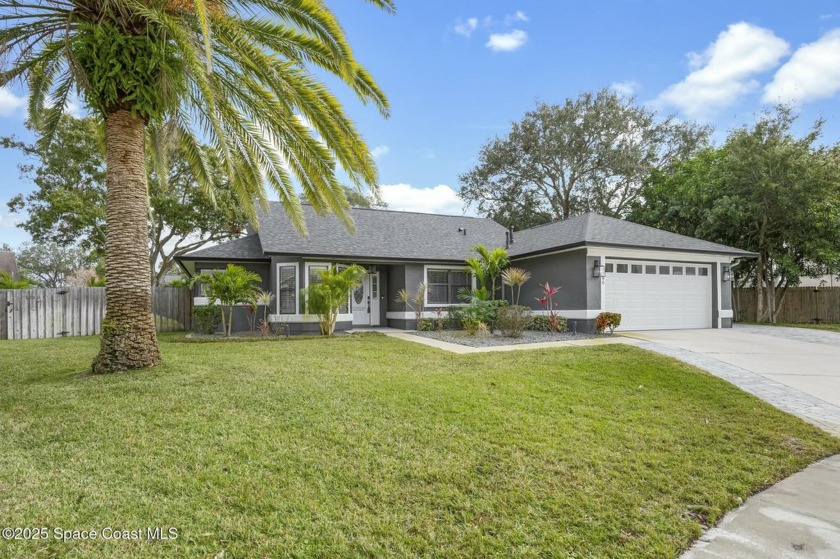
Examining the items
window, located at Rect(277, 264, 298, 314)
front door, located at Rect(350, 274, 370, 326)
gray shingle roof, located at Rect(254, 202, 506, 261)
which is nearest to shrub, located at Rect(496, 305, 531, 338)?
gray shingle roof, located at Rect(254, 202, 506, 261)

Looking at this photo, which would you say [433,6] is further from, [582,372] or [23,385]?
[23,385]

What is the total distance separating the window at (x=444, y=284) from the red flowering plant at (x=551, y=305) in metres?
3.34

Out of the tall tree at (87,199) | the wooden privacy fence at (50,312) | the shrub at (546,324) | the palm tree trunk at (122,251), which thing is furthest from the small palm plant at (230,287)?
the shrub at (546,324)

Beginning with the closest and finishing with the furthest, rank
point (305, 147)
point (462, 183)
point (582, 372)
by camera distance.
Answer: point (582, 372)
point (305, 147)
point (462, 183)

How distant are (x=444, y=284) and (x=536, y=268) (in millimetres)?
3440

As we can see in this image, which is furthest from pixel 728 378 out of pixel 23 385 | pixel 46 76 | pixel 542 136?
pixel 542 136

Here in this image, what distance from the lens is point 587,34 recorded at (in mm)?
13016

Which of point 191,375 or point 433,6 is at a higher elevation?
point 433,6

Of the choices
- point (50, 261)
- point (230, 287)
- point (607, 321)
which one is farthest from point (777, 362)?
point (50, 261)

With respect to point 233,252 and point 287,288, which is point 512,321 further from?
point 233,252

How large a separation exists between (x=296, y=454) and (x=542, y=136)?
29759mm

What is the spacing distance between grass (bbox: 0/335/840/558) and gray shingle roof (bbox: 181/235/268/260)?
7966mm

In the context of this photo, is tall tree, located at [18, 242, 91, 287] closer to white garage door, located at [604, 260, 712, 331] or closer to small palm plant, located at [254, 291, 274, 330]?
small palm plant, located at [254, 291, 274, 330]

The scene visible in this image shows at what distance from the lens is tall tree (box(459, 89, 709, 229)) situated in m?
28.2
